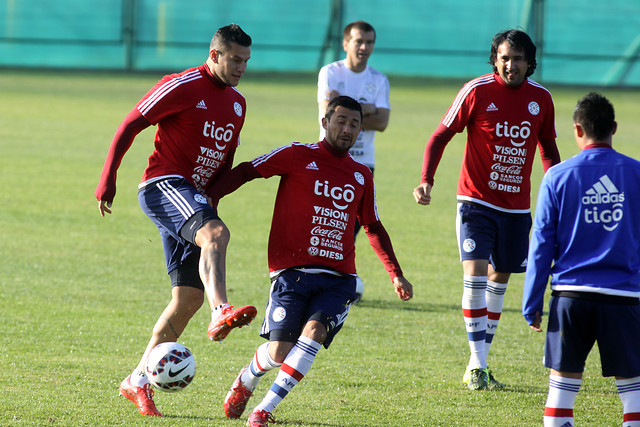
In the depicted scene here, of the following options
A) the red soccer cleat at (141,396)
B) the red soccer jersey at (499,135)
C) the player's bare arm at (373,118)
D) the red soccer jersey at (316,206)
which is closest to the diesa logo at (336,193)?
the red soccer jersey at (316,206)

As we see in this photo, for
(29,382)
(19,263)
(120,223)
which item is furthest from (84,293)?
(120,223)

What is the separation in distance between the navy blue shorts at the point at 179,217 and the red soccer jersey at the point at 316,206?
0.47 m

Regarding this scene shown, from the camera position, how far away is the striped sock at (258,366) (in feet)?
16.9

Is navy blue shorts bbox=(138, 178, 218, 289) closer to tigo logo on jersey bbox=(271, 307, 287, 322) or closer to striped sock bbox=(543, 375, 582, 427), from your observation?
tigo logo on jersey bbox=(271, 307, 287, 322)

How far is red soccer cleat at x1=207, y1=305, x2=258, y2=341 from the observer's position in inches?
177

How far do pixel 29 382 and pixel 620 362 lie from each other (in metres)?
3.73

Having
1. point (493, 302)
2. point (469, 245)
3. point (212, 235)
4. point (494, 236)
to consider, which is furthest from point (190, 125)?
point (493, 302)

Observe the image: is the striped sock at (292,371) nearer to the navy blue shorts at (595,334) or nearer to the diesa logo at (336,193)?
the diesa logo at (336,193)

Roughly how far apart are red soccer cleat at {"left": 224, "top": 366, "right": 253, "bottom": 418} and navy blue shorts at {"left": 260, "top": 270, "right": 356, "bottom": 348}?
0.37 metres

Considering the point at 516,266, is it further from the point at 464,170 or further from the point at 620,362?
the point at 620,362

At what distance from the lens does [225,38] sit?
543cm

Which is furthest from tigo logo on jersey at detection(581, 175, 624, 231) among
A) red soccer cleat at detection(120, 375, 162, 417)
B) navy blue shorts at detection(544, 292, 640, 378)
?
red soccer cleat at detection(120, 375, 162, 417)

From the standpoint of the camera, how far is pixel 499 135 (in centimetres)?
623

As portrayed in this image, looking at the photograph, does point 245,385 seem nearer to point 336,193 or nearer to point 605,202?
point 336,193
